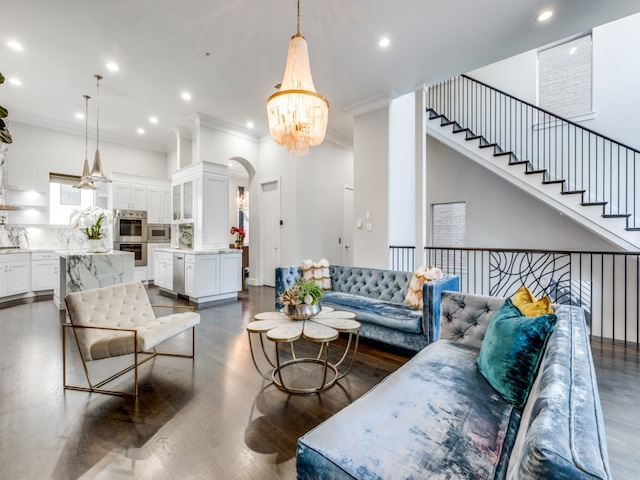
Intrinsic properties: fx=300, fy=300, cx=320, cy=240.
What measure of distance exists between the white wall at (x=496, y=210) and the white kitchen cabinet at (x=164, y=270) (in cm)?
579

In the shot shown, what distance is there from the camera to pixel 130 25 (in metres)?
3.43

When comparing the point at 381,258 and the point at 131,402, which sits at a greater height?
the point at 381,258

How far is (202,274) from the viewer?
17.3 feet

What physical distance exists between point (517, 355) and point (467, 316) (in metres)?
0.86

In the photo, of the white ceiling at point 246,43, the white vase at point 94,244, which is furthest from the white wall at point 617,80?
the white vase at point 94,244

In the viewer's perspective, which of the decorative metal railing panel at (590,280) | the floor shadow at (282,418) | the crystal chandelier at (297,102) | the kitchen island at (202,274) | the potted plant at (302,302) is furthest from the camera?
the kitchen island at (202,274)

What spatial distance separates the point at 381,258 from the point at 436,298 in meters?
2.16

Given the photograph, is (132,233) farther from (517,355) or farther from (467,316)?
(517,355)

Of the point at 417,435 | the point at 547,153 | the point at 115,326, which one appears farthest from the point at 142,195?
the point at 547,153

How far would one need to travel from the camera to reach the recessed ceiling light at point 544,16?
316cm

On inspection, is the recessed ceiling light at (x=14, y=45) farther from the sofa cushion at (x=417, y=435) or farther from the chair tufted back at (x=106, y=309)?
the sofa cushion at (x=417, y=435)

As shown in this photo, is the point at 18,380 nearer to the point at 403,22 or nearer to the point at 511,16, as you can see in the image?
the point at 403,22

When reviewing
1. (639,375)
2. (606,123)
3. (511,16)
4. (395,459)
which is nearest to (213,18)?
(511,16)

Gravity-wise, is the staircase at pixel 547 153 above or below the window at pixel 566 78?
below
